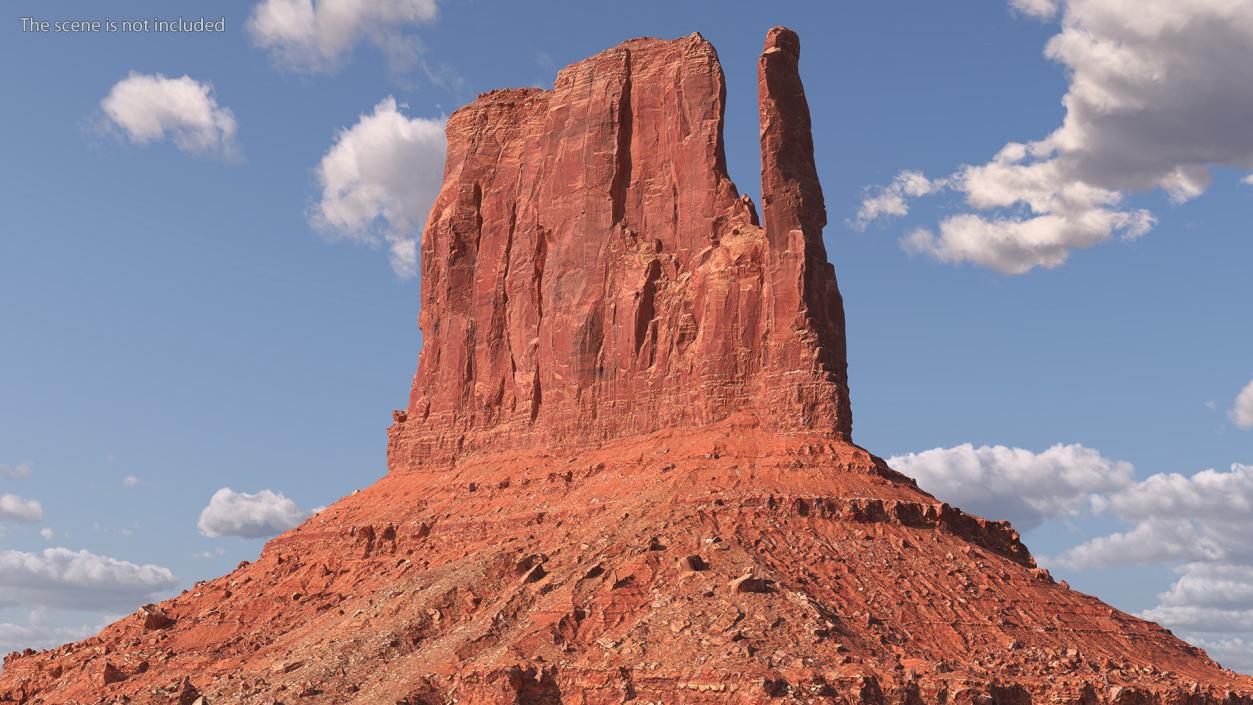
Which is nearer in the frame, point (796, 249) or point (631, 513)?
point (631, 513)

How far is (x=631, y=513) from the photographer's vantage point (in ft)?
200

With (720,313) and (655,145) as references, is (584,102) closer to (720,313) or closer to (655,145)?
(655,145)

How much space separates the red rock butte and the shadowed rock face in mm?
147

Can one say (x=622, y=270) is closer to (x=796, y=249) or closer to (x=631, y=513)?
(x=796, y=249)

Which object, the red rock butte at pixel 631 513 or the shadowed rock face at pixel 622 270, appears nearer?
the red rock butte at pixel 631 513

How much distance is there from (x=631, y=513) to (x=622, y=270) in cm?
1488

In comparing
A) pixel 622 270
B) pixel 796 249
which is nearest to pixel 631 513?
pixel 796 249

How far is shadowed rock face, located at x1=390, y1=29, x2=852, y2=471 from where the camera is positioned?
65000mm

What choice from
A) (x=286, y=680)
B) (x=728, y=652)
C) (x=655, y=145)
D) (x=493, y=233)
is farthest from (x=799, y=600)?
(x=493, y=233)

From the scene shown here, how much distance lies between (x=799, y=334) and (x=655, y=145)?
559 inches

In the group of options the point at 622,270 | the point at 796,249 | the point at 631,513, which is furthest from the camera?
the point at 622,270

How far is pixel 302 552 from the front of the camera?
2995 inches

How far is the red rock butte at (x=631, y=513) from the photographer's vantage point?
51.7 meters

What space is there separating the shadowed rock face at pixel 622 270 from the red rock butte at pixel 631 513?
0.15 m
